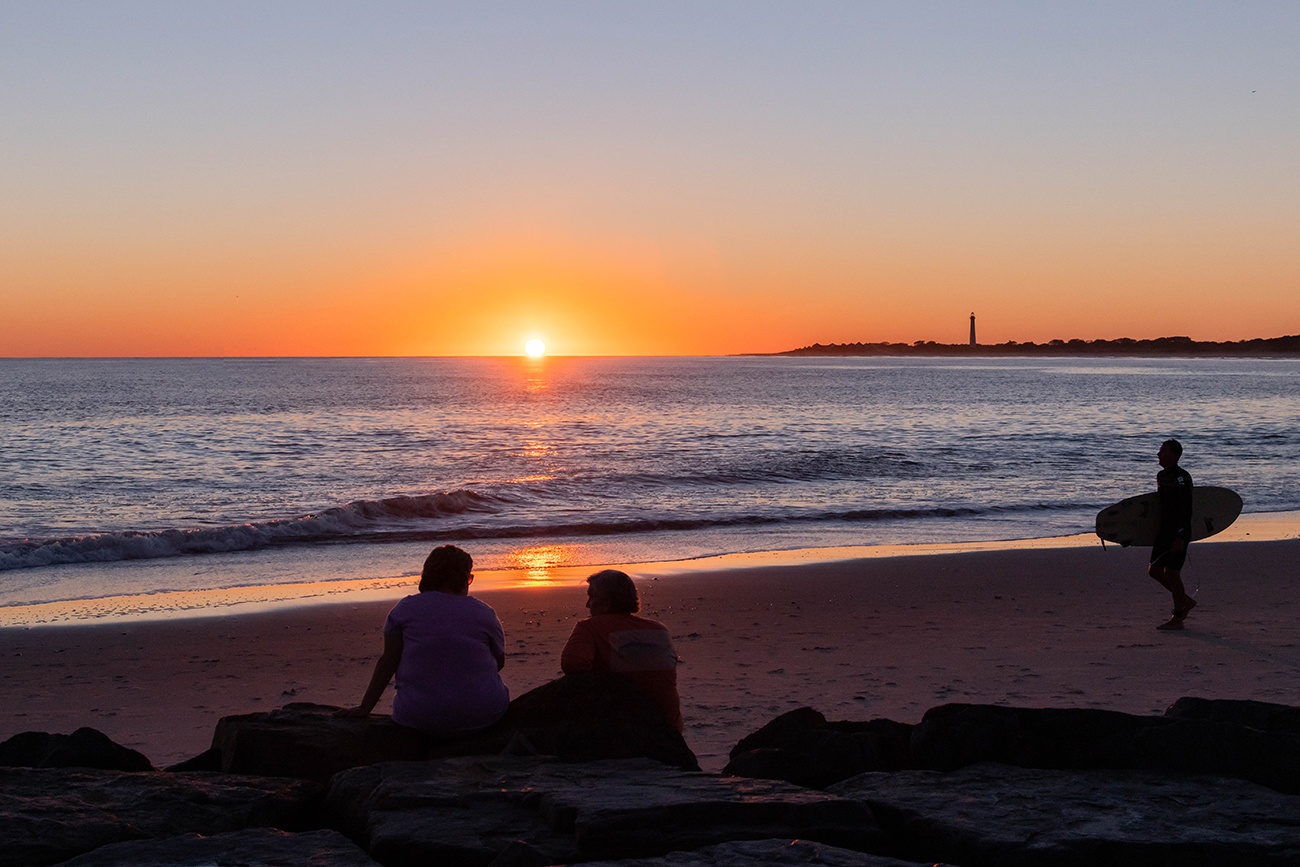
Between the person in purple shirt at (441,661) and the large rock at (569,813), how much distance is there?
2.03 ft

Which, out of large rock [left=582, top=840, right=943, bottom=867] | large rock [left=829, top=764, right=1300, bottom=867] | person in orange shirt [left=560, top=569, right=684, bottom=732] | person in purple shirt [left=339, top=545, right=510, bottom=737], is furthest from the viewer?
person in orange shirt [left=560, top=569, right=684, bottom=732]

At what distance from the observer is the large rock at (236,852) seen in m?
4.06

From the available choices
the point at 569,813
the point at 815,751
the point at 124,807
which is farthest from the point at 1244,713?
the point at 124,807

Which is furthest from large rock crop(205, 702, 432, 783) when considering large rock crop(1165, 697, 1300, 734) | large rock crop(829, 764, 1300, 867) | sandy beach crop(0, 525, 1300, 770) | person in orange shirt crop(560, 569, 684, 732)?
large rock crop(1165, 697, 1300, 734)

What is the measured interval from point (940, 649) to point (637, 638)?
506 cm

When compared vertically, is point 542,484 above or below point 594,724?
below

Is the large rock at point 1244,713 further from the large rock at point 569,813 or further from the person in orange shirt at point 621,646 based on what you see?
the person in orange shirt at point 621,646

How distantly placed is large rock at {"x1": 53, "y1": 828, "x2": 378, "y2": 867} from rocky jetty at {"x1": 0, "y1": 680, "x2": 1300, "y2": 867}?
0.01 metres

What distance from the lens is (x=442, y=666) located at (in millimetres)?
5684

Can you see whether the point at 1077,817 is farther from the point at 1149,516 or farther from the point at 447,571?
the point at 1149,516

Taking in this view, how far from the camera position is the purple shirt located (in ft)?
18.5

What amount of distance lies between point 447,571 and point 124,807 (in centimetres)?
180

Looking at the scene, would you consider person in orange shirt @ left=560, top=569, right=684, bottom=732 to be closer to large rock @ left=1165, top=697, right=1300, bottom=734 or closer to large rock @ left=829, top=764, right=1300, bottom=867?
large rock @ left=829, top=764, right=1300, bottom=867

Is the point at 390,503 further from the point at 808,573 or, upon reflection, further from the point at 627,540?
the point at 808,573
